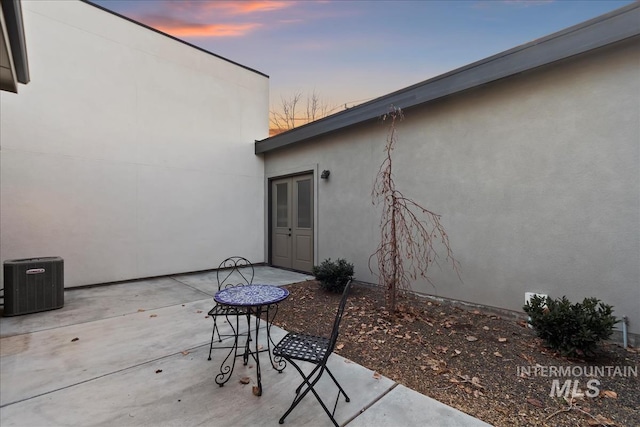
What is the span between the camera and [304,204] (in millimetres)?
6836

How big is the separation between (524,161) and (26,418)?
5321 mm

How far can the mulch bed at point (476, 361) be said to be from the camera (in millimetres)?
1964

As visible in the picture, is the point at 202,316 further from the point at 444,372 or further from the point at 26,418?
the point at 444,372

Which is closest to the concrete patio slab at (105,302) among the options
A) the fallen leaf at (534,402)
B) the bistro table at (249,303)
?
the bistro table at (249,303)

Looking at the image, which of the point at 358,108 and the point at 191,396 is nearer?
the point at 191,396

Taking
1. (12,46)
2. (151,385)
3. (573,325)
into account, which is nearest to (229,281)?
(151,385)

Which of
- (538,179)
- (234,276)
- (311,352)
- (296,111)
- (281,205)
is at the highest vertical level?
(296,111)

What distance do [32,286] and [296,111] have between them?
11239mm

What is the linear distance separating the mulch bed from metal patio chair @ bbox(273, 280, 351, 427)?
766 millimetres

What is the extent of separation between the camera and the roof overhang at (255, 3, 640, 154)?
9.40 feet

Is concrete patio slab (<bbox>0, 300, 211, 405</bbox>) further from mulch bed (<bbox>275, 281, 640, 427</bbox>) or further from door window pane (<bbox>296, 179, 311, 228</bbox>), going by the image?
door window pane (<bbox>296, 179, 311, 228</bbox>)

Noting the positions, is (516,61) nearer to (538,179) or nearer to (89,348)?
(538,179)

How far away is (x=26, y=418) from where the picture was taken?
1.86 metres

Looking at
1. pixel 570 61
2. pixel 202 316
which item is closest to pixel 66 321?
pixel 202 316
